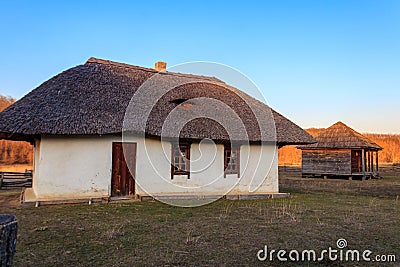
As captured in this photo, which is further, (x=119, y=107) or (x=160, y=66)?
(x=160, y=66)

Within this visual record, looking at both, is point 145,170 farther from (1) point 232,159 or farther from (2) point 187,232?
(2) point 187,232

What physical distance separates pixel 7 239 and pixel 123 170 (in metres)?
8.16

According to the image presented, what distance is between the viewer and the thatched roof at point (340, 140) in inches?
834

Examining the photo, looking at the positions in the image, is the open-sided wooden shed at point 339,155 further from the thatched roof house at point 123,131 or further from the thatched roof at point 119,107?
the thatched roof house at point 123,131

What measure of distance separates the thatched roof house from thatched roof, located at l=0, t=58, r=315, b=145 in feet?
0.10

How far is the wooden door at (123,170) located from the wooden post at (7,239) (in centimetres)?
800

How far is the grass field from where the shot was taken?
4328mm

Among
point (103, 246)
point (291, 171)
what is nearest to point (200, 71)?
point (103, 246)

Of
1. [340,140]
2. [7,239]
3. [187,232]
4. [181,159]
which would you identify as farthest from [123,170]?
[340,140]

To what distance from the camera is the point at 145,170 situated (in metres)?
10.2

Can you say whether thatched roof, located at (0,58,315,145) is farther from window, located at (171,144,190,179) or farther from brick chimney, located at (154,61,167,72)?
brick chimney, located at (154,61,167,72)

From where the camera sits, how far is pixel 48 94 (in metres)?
10.1

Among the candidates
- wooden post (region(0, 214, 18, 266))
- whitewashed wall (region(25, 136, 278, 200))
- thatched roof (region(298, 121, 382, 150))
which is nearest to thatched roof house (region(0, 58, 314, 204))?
whitewashed wall (region(25, 136, 278, 200))

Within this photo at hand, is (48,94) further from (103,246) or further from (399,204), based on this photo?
(399,204)
